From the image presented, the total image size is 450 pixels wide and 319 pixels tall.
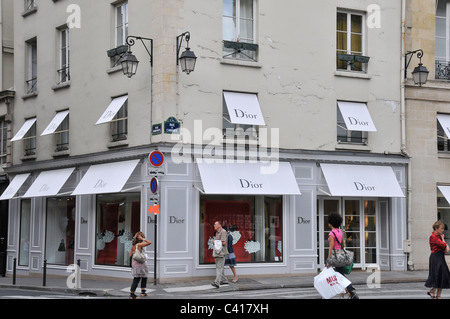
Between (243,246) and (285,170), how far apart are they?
264 centimetres

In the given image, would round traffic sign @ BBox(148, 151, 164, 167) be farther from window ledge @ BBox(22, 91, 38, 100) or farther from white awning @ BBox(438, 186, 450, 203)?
white awning @ BBox(438, 186, 450, 203)

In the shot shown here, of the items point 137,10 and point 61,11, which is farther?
point 61,11

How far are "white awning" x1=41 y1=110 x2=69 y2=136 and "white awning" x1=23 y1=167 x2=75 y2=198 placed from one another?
1402 millimetres

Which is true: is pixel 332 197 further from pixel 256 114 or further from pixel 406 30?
pixel 406 30

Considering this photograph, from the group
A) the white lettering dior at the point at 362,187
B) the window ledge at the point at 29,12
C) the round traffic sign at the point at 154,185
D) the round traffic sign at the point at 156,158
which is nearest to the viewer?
the round traffic sign at the point at 154,185

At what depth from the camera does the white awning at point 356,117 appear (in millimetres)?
22750

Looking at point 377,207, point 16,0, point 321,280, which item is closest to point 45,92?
point 16,0

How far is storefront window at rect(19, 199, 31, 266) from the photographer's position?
1074 inches

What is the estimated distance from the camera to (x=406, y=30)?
2431 cm

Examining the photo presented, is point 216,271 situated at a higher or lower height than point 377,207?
lower

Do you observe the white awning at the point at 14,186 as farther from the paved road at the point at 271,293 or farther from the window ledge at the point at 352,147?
the window ledge at the point at 352,147

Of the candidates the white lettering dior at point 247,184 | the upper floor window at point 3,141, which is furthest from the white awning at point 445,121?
the upper floor window at point 3,141

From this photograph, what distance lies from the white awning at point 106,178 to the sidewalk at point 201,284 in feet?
9.09

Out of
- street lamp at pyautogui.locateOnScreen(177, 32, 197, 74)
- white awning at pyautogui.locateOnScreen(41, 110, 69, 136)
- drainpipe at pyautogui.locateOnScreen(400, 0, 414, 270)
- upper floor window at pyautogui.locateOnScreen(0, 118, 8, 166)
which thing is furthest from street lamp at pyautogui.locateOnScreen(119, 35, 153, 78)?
upper floor window at pyautogui.locateOnScreen(0, 118, 8, 166)
